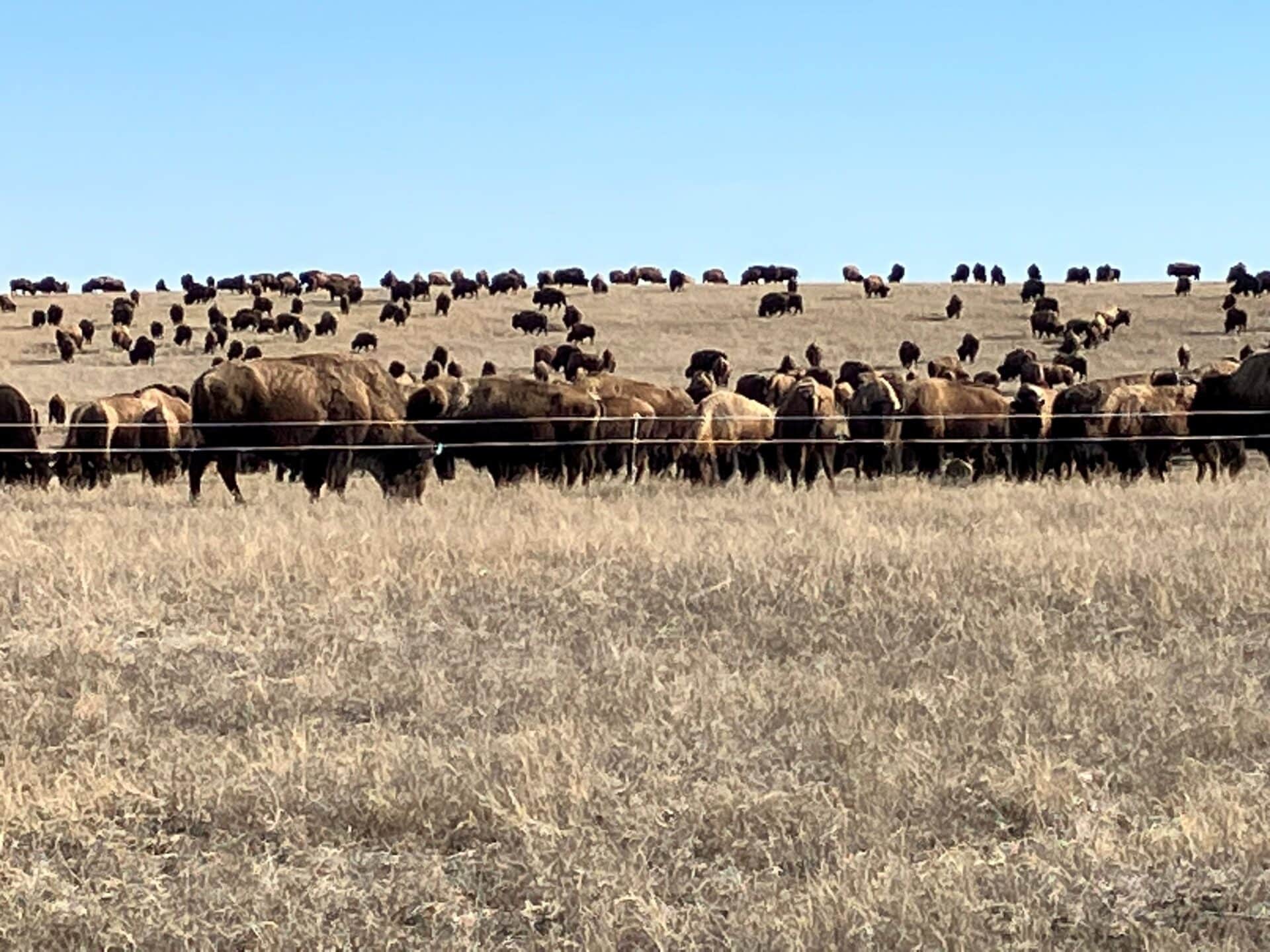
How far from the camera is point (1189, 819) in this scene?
5.37 m

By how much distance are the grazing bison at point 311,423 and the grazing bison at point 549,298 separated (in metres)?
49.9

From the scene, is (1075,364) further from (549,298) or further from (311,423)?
(311,423)

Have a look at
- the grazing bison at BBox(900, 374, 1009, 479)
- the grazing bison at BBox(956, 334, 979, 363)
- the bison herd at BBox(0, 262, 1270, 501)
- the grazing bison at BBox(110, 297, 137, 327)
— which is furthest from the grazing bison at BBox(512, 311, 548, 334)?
the grazing bison at BBox(900, 374, 1009, 479)

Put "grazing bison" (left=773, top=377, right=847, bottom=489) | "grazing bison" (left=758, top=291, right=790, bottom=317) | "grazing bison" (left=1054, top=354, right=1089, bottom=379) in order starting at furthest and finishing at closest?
"grazing bison" (left=758, top=291, right=790, bottom=317) → "grazing bison" (left=1054, top=354, right=1089, bottom=379) → "grazing bison" (left=773, top=377, right=847, bottom=489)

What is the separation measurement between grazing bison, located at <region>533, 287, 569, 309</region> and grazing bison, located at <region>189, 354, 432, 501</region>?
4994 cm

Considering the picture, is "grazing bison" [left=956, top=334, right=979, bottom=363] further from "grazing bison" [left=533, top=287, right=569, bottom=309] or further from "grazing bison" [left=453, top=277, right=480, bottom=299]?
"grazing bison" [left=453, top=277, right=480, bottom=299]

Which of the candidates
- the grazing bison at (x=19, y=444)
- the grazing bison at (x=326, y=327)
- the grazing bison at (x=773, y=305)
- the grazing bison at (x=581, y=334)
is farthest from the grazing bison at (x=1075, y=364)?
the grazing bison at (x=19, y=444)

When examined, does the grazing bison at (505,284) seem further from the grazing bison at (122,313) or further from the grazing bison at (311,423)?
the grazing bison at (311,423)

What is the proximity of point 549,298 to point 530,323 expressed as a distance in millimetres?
6324

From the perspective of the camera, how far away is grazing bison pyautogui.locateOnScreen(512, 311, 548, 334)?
204 ft

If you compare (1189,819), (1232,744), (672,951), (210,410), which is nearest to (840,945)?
(672,951)

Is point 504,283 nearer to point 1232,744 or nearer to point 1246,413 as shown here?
point 1246,413

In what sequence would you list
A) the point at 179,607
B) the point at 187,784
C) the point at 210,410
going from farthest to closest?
the point at 210,410 < the point at 179,607 < the point at 187,784

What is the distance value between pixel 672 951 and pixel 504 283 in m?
75.1
